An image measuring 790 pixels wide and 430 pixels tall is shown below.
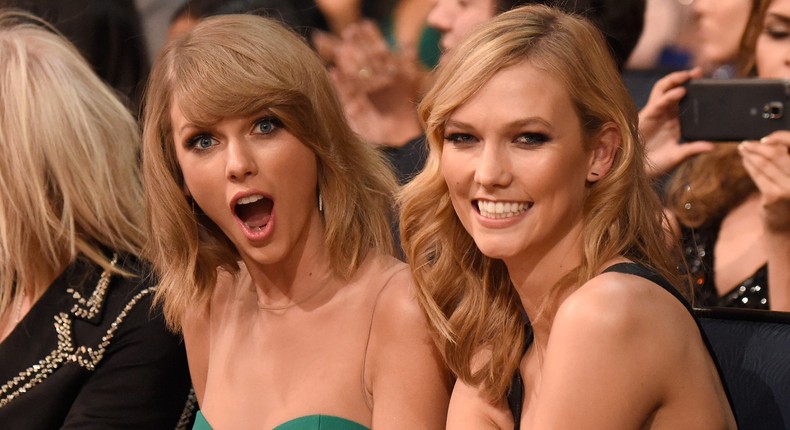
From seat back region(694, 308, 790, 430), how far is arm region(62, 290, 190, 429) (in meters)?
1.07

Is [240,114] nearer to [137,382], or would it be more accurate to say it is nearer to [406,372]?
[406,372]

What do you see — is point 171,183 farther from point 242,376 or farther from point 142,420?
→ point 142,420

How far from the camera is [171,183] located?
1.94m

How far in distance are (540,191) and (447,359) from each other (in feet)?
1.11

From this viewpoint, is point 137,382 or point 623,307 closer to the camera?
point 623,307

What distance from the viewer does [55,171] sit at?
2.27 metres

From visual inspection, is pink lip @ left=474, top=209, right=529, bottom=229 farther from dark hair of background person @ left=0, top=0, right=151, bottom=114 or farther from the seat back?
dark hair of background person @ left=0, top=0, right=151, bottom=114

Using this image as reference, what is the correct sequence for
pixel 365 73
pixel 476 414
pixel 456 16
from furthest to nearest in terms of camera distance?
pixel 365 73, pixel 456 16, pixel 476 414

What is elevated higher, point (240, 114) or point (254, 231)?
point (240, 114)

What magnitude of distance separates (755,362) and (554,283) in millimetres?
398

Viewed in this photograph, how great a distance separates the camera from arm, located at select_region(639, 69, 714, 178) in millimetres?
2107

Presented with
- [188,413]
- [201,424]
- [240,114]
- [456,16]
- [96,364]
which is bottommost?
[188,413]

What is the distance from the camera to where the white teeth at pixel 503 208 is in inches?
62.3

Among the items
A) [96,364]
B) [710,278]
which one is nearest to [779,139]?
[710,278]
